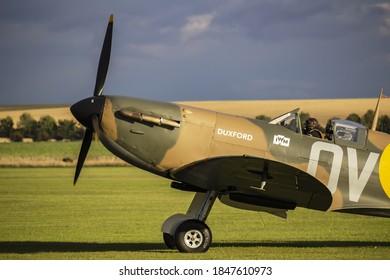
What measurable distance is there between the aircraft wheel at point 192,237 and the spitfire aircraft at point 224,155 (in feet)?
0.05

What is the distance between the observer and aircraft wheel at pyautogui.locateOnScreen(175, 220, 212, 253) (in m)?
12.0

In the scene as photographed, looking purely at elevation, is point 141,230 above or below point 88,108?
below

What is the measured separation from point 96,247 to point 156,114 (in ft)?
9.22

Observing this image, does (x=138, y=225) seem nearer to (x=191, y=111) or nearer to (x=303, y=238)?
(x=303, y=238)

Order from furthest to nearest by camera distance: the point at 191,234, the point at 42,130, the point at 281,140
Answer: the point at 42,130
the point at 281,140
the point at 191,234

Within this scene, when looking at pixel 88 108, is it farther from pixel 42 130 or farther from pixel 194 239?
pixel 42 130

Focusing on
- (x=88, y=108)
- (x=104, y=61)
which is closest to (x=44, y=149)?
(x=104, y=61)

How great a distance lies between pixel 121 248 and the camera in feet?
43.4

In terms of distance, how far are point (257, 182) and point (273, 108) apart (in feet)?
166

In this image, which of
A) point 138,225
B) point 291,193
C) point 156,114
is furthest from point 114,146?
point 138,225

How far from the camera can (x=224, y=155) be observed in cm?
1216

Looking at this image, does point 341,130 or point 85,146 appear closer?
point 341,130

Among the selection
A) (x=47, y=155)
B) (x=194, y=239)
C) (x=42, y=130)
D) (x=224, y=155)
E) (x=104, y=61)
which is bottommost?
(x=47, y=155)

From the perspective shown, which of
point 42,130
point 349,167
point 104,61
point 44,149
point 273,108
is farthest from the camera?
point 273,108
